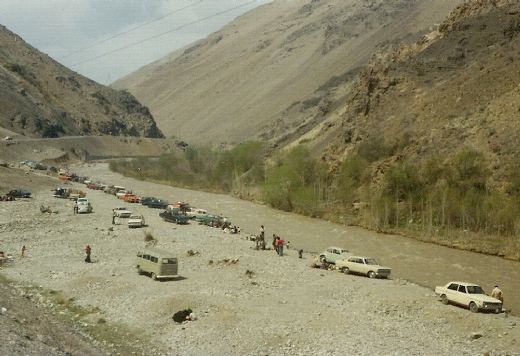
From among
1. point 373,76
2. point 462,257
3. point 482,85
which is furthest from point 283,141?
point 462,257

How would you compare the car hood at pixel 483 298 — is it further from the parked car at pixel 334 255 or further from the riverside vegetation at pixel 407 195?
the riverside vegetation at pixel 407 195

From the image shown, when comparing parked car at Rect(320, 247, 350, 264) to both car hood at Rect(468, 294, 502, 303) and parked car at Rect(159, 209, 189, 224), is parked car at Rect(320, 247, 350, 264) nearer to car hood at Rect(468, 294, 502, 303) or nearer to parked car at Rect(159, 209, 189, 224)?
car hood at Rect(468, 294, 502, 303)

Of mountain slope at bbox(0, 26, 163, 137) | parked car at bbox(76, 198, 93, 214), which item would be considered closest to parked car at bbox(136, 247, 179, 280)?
parked car at bbox(76, 198, 93, 214)

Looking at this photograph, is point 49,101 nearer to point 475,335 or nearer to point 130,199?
point 130,199

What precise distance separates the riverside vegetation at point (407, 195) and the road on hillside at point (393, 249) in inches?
69.4

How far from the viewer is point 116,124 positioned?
589 ft

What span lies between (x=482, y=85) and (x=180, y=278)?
49.1 meters

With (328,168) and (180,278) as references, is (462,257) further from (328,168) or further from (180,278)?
(328,168)

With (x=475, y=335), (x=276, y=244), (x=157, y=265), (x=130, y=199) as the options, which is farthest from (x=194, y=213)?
(x=475, y=335)

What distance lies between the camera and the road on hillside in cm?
A: 3578

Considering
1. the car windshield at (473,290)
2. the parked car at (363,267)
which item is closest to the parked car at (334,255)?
the parked car at (363,267)

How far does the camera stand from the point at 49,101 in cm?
15950

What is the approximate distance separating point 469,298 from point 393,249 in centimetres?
1933

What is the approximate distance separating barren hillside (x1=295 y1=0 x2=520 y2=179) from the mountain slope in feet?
234
